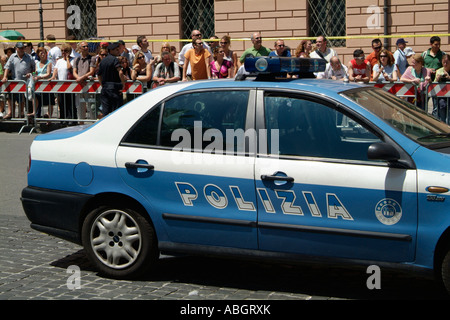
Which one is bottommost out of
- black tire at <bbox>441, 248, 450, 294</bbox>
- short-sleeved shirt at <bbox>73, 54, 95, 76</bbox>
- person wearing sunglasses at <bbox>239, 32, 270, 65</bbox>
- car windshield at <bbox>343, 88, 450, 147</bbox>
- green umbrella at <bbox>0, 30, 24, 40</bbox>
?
black tire at <bbox>441, 248, 450, 294</bbox>

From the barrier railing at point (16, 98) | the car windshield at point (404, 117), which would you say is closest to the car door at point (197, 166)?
the car windshield at point (404, 117)

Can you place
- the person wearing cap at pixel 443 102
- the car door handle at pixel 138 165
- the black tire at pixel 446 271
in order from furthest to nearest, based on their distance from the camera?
the person wearing cap at pixel 443 102 < the car door handle at pixel 138 165 < the black tire at pixel 446 271

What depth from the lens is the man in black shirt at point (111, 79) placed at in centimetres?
1505

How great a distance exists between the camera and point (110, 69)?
1506cm

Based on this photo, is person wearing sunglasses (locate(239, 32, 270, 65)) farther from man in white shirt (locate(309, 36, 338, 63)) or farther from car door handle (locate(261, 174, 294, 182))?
car door handle (locate(261, 174, 294, 182))

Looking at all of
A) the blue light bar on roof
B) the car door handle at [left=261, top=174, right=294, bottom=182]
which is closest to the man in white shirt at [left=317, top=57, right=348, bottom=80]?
the blue light bar on roof

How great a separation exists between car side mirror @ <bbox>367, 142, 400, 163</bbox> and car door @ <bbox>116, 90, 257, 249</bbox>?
871 millimetres

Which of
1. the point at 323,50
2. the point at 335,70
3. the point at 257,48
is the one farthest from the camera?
the point at 257,48

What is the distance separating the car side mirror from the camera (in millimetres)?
5262

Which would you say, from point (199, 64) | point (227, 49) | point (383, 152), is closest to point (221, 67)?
point (199, 64)

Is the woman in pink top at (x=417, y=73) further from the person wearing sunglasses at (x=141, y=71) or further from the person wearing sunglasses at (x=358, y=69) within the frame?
the person wearing sunglasses at (x=141, y=71)

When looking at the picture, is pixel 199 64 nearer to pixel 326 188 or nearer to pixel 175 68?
pixel 175 68

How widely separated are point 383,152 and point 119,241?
6.99 feet

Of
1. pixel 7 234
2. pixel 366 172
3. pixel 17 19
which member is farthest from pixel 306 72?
pixel 17 19
